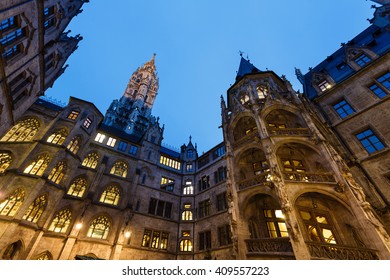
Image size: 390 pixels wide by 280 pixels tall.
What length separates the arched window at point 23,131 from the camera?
19.0 meters

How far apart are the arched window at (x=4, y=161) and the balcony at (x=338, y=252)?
25277mm

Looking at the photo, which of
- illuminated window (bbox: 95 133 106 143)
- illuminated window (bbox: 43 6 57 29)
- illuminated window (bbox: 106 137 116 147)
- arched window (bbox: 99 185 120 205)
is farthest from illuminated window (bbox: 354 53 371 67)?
illuminated window (bbox: 43 6 57 29)

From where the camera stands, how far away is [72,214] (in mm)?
18375

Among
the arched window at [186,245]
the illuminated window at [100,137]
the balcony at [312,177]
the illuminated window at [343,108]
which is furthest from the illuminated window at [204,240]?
the illuminated window at [343,108]

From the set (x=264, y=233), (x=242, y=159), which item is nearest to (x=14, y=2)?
(x=242, y=159)

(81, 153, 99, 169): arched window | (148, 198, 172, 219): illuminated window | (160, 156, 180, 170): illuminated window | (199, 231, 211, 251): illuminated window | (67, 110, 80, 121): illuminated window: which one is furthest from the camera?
(160, 156, 180, 170): illuminated window

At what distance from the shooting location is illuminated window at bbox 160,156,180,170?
2788cm

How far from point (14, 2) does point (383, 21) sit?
1387 inches

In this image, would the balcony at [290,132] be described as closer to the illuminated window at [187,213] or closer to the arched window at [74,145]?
the illuminated window at [187,213]

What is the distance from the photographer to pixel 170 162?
93.3 feet

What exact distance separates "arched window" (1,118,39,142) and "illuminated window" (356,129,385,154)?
31.9 m

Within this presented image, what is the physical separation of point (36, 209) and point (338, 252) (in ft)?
74.0

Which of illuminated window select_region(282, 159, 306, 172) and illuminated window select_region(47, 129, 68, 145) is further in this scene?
illuminated window select_region(47, 129, 68, 145)

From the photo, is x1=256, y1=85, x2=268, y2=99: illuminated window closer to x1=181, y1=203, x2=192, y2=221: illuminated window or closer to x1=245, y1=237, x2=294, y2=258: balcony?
x1=245, y1=237, x2=294, y2=258: balcony
